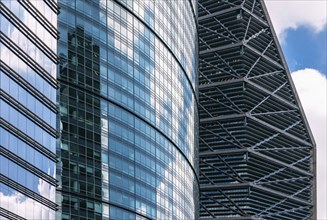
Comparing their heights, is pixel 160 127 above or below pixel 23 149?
above

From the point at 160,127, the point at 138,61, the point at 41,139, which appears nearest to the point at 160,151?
the point at 160,127

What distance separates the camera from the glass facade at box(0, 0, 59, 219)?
2704 inches

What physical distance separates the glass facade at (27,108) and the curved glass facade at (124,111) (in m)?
13.5

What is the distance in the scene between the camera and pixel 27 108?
239ft

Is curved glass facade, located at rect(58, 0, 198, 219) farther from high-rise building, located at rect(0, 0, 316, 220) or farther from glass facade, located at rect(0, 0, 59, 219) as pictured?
glass facade, located at rect(0, 0, 59, 219)

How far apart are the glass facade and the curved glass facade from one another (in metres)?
13.5

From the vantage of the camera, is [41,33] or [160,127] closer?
[41,33]

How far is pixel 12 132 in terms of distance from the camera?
69812mm

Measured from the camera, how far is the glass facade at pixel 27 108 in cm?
6869

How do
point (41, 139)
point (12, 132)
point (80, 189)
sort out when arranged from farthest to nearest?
point (80, 189) → point (41, 139) → point (12, 132)

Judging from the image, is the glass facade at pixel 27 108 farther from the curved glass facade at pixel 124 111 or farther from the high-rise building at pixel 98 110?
the curved glass facade at pixel 124 111

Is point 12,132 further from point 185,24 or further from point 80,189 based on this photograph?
point 185,24

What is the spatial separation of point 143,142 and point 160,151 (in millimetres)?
5000

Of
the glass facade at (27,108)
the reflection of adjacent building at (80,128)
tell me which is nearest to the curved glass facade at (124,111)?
the reflection of adjacent building at (80,128)
